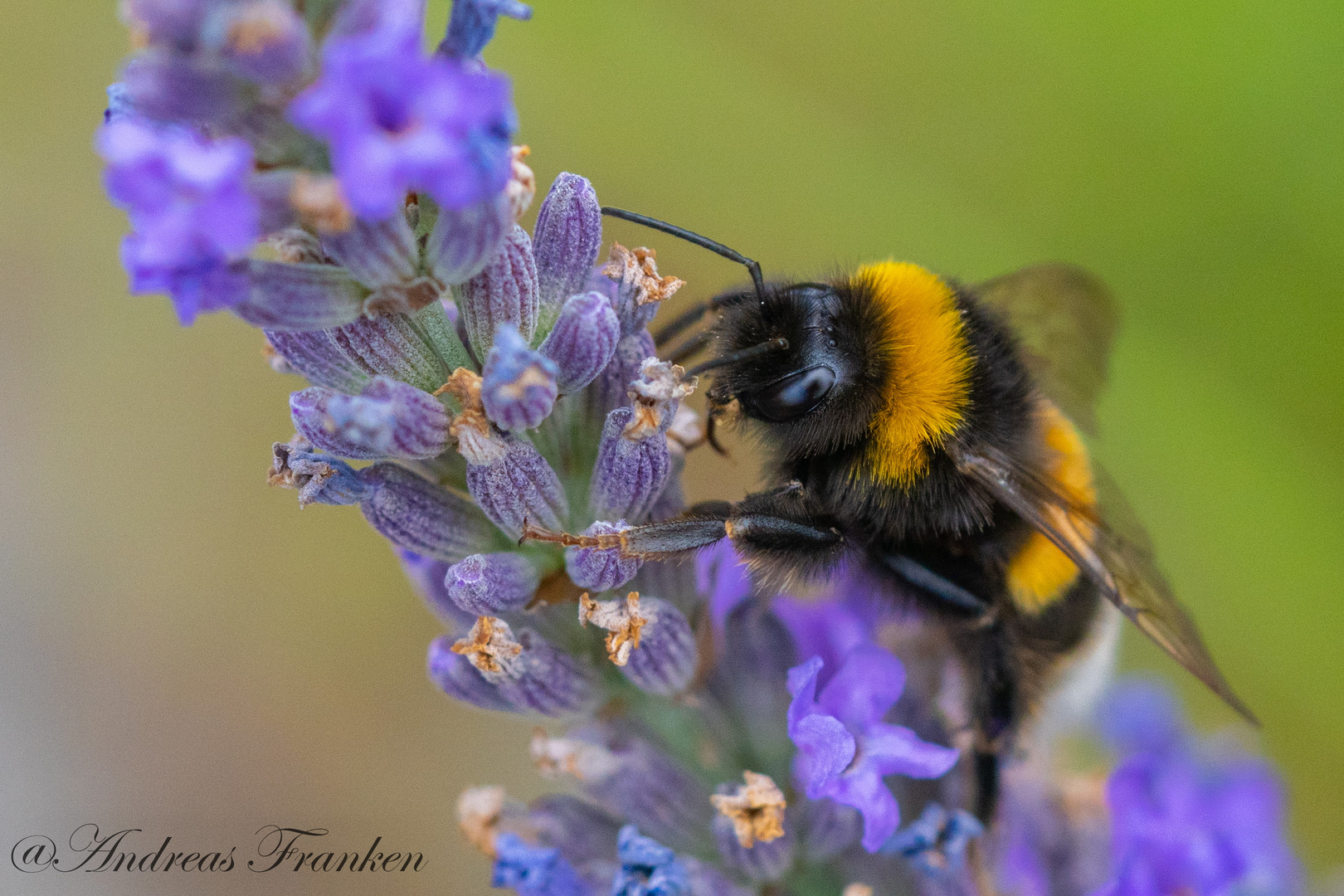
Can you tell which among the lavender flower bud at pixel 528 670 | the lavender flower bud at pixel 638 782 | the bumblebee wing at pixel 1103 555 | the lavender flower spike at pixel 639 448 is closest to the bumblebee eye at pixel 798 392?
the lavender flower spike at pixel 639 448

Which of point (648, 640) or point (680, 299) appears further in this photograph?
point (680, 299)

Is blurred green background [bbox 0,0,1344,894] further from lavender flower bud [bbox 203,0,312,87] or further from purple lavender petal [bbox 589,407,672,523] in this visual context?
lavender flower bud [bbox 203,0,312,87]

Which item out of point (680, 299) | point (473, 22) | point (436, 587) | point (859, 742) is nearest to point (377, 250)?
point (473, 22)

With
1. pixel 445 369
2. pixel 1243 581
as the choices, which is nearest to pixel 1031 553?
pixel 445 369

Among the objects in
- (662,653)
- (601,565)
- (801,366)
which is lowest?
(662,653)

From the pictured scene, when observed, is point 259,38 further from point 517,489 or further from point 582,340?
point 517,489
